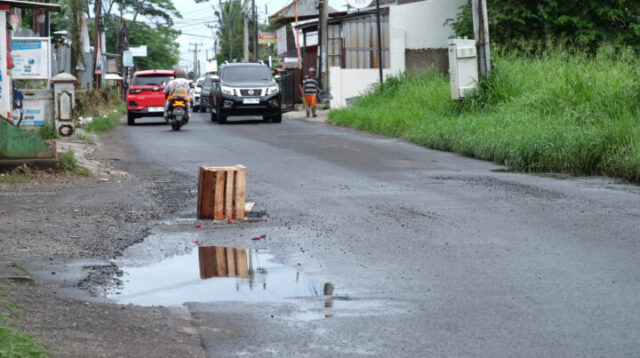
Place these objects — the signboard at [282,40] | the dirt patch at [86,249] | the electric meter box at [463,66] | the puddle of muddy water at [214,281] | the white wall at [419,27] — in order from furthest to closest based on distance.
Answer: the signboard at [282,40] < the white wall at [419,27] < the electric meter box at [463,66] < the puddle of muddy water at [214,281] < the dirt patch at [86,249]

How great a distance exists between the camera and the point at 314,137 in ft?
68.5

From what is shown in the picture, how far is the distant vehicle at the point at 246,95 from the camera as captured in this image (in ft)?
90.6

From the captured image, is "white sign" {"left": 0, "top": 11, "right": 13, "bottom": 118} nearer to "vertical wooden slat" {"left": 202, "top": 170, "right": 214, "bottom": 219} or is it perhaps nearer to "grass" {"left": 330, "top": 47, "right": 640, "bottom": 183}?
"vertical wooden slat" {"left": 202, "top": 170, "right": 214, "bottom": 219}

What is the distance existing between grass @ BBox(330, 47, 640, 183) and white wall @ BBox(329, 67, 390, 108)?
9482mm

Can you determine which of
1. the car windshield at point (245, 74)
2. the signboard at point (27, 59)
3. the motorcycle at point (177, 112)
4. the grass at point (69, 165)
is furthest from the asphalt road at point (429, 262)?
the car windshield at point (245, 74)

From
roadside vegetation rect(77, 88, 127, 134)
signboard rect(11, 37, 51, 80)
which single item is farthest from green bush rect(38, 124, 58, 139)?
roadside vegetation rect(77, 88, 127, 134)

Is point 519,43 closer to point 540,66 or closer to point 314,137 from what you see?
point 540,66

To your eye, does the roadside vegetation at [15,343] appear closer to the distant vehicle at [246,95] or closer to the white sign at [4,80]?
the white sign at [4,80]

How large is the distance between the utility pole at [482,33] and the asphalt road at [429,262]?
655 centimetres

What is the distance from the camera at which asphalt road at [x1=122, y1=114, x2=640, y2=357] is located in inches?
184

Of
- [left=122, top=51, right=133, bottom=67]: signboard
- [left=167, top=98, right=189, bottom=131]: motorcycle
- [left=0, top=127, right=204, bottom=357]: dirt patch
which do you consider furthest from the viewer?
[left=122, top=51, right=133, bottom=67]: signboard

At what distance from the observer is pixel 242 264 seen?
677 cm

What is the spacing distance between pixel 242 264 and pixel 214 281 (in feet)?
1.85

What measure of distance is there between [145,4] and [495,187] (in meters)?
75.0
